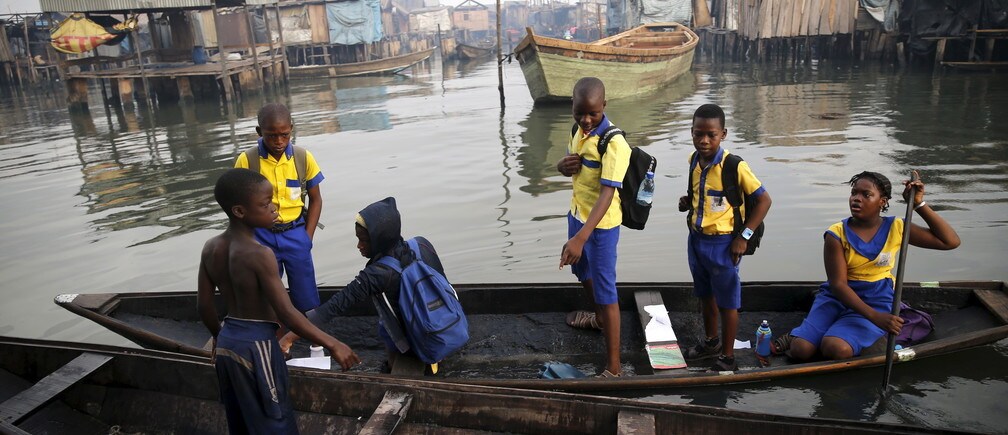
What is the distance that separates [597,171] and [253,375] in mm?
2041

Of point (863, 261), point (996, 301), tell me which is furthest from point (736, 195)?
point (996, 301)

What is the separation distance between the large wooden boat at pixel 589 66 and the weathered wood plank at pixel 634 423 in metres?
13.0

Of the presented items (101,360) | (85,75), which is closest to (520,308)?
(101,360)

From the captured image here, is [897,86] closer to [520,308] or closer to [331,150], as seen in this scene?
[331,150]

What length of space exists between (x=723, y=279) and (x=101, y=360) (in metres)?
3.51

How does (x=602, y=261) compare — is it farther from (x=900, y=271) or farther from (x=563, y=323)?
(x=900, y=271)

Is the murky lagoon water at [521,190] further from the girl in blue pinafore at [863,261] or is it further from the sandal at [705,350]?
the girl in blue pinafore at [863,261]

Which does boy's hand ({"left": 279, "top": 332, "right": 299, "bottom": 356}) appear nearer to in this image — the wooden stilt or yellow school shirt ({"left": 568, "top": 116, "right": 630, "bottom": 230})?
yellow school shirt ({"left": 568, "top": 116, "right": 630, "bottom": 230})

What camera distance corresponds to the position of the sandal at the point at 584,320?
4.62 m

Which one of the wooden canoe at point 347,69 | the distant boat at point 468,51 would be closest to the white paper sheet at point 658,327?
the wooden canoe at point 347,69

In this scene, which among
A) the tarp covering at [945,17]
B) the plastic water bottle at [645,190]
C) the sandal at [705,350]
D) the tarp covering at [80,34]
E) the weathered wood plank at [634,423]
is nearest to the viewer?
the weathered wood plank at [634,423]

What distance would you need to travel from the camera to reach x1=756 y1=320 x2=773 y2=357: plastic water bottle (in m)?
4.14

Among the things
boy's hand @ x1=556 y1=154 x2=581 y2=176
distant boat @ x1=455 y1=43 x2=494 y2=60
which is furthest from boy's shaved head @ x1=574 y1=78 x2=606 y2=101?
distant boat @ x1=455 y1=43 x2=494 y2=60

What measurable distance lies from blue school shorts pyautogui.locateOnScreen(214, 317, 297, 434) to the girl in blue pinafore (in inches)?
118
